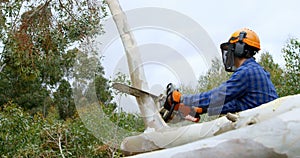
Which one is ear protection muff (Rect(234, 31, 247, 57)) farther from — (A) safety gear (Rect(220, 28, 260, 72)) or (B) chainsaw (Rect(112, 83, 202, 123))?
(B) chainsaw (Rect(112, 83, 202, 123))

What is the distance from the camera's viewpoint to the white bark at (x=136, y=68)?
13.8 ft

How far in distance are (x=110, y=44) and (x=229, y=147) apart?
278 cm

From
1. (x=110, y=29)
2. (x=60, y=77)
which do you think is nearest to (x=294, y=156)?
(x=110, y=29)

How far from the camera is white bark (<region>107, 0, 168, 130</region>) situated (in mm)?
4219

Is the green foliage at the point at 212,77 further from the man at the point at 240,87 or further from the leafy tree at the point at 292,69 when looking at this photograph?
the leafy tree at the point at 292,69

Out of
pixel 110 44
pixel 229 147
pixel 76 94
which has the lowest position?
pixel 229 147

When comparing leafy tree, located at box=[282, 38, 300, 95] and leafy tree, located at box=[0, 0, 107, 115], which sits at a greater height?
leafy tree, located at box=[0, 0, 107, 115]

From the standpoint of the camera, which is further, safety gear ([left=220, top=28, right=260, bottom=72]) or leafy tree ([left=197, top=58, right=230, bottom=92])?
leafy tree ([left=197, top=58, right=230, bottom=92])

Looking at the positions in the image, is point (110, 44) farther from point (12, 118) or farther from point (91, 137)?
point (12, 118)

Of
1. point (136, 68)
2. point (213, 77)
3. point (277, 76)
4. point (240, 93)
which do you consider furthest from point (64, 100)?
point (240, 93)

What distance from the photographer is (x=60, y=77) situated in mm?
16500

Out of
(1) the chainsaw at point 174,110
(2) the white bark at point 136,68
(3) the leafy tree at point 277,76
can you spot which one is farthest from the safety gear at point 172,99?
(3) the leafy tree at point 277,76

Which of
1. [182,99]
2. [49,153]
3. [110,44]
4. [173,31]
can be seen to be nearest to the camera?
[182,99]

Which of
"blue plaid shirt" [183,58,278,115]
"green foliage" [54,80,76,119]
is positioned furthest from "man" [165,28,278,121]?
"green foliage" [54,80,76,119]
